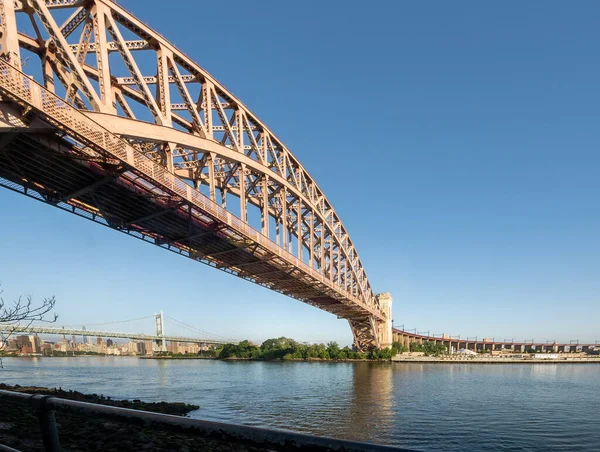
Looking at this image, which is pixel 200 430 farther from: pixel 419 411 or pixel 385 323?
pixel 385 323

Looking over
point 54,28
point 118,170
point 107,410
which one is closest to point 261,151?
point 118,170

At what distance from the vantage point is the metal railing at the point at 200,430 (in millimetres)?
2125

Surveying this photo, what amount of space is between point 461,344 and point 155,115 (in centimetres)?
15273

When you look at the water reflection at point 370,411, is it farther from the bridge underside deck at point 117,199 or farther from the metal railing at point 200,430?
the metal railing at point 200,430

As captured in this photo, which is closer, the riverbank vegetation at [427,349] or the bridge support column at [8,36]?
the bridge support column at [8,36]

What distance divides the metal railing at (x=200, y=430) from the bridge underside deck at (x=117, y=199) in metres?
17.2

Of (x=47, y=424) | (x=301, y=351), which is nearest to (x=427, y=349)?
(x=301, y=351)

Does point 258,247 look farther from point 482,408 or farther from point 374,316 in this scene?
point 374,316

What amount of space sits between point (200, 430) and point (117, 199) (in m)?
23.9

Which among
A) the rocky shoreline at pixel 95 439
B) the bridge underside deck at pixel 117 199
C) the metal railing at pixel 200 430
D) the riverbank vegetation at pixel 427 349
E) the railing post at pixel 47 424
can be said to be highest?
the bridge underside deck at pixel 117 199

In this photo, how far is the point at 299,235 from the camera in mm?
43344

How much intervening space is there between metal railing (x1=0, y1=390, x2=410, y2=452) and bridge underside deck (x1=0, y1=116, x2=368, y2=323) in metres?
17.2

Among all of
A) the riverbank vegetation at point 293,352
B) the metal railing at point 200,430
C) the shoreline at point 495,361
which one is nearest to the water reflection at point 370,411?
the metal railing at point 200,430

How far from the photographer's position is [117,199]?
78.7 ft
